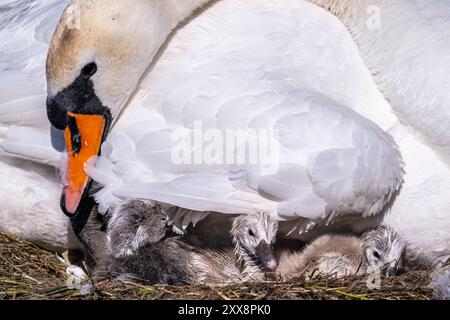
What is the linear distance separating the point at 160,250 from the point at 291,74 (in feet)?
4.15

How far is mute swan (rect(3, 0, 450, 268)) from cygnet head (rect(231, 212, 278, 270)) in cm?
20

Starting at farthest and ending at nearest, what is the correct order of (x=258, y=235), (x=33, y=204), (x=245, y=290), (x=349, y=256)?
(x=33, y=204)
(x=349, y=256)
(x=258, y=235)
(x=245, y=290)

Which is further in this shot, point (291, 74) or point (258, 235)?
point (291, 74)

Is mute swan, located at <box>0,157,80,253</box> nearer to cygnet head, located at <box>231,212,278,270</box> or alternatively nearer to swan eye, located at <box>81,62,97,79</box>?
swan eye, located at <box>81,62,97,79</box>

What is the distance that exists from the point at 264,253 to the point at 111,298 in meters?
0.87

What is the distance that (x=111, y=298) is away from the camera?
5.77m

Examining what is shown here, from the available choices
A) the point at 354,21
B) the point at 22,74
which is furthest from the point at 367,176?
the point at 22,74

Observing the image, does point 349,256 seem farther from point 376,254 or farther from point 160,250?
point 160,250

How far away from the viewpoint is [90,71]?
6.20 meters

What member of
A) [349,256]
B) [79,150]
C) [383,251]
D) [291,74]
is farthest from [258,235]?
[79,150]

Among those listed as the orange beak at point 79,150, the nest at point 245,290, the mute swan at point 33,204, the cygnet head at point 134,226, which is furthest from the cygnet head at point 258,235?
the mute swan at point 33,204

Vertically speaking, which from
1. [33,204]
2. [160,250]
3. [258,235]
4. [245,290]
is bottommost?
[33,204]

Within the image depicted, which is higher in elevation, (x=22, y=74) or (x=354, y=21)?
(x=354, y=21)

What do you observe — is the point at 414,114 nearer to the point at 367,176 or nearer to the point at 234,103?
the point at 367,176
